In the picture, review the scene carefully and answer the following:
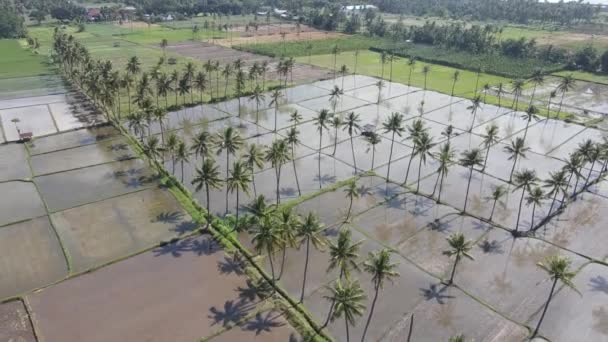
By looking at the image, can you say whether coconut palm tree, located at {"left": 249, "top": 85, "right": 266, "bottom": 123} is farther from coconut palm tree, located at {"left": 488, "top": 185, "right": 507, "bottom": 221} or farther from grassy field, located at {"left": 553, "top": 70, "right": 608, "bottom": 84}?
grassy field, located at {"left": 553, "top": 70, "right": 608, "bottom": 84}

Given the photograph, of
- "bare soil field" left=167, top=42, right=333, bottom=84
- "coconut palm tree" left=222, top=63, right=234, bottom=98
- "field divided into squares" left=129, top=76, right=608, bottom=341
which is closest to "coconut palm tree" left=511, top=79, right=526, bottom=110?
"field divided into squares" left=129, top=76, right=608, bottom=341

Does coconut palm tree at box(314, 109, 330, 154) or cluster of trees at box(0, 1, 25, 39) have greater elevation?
cluster of trees at box(0, 1, 25, 39)

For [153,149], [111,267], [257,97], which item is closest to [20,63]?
[257,97]

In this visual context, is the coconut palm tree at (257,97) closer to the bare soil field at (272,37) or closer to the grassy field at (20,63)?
the grassy field at (20,63)

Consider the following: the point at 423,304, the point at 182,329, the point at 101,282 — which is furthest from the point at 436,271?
the point at 101,282

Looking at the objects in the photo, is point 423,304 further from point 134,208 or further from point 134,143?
point 134,143

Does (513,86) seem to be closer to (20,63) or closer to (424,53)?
(424,53)
